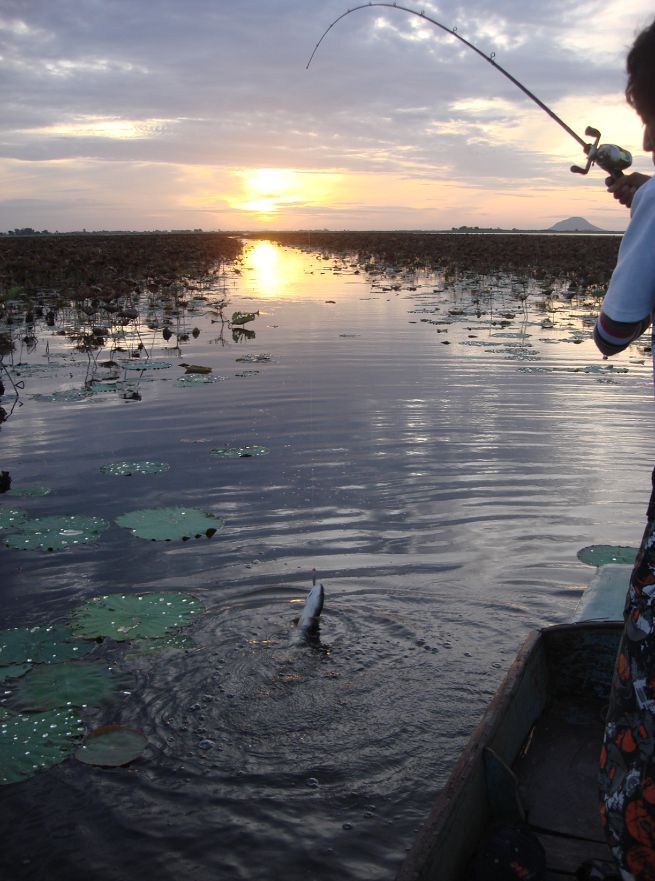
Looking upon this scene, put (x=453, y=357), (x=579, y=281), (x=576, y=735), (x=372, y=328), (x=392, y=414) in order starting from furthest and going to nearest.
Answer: (x=579, y=281) → (x=372, y=328) → (x=453, y=357) → (x=392, y=414) → (x=576, y=735)

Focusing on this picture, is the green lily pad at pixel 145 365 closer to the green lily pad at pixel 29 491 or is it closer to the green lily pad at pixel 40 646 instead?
the green lily pad at pixel 29 491

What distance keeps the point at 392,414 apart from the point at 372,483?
6.83ft

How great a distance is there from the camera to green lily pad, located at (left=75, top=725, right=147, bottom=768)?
3.13 m

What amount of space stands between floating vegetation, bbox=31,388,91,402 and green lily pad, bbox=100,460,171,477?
265 centimetres

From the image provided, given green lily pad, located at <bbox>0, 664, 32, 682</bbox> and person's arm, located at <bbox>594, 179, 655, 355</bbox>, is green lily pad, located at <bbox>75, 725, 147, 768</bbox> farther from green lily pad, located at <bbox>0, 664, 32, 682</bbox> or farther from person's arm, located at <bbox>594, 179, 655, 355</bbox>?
person's arm, located at <bbox>594, 179, 655, 355</bbox>

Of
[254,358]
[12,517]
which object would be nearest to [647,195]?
[12,517]

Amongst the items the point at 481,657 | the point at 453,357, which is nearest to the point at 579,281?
the point at 453,357

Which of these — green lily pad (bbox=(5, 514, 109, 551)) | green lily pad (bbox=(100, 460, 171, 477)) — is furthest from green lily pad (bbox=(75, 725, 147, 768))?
green lily pad (bbox=(100, 460, 171, 477))

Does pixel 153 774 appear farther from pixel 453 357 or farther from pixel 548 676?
pixel 453 357

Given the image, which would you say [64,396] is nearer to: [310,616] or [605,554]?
[310,616]

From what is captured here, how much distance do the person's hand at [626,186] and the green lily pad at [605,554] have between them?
302 centimetres

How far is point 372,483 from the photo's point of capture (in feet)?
20.5

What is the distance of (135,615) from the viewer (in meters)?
4.13

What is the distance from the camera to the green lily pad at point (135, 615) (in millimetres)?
3982
